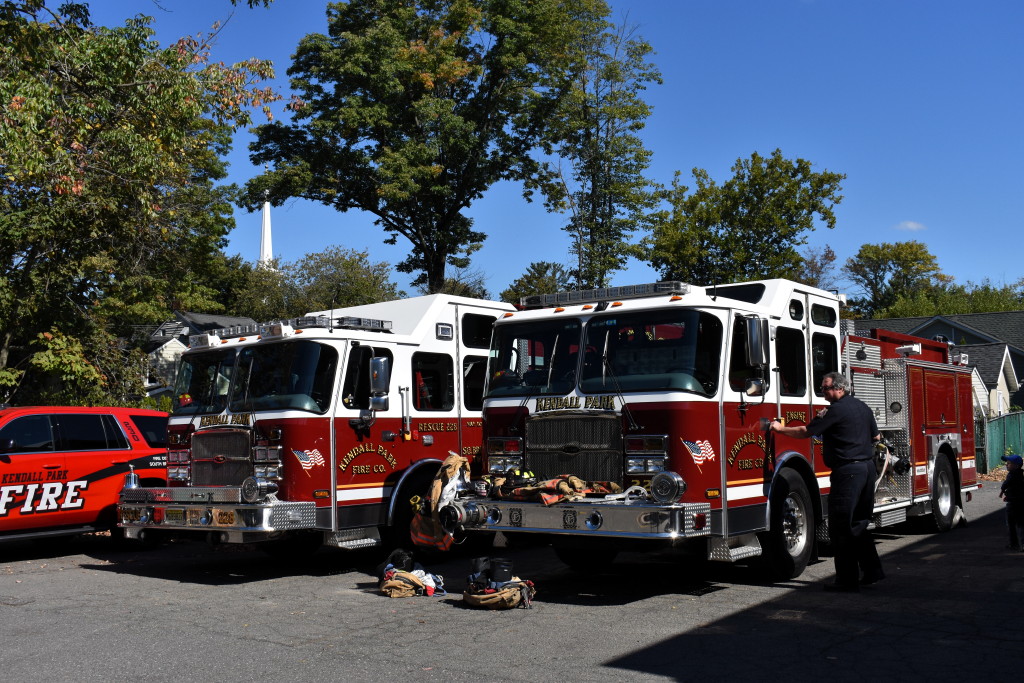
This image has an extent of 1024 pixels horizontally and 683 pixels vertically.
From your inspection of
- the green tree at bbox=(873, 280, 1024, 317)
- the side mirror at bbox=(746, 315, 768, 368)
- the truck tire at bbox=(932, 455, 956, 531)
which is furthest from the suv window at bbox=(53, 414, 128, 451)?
the green tree at bbox=(873, 280, 1024, 317)

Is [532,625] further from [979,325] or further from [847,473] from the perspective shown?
[979,325]

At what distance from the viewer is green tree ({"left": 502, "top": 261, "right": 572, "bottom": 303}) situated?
113 feet

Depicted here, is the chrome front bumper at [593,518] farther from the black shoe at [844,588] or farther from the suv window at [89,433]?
the suv window at [89,433]

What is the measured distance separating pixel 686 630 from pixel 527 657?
4.65ft

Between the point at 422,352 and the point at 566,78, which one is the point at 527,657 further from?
the point at 566,78

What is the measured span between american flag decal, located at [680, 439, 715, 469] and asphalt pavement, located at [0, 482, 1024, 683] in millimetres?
1229

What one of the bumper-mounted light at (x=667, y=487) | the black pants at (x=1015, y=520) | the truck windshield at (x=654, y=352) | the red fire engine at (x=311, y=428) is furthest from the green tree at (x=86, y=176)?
the black pants at (x=1015, y=520)

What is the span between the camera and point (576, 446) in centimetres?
872

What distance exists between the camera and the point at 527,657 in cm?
659

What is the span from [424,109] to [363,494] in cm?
1914

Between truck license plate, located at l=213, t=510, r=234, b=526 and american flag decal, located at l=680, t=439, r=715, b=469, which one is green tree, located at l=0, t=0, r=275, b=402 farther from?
american flag decal, located at l=680, t=439, r=715, b=469

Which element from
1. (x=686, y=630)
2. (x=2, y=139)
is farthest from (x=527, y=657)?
(x=2, y=139)

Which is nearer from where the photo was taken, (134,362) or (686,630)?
(686,630)

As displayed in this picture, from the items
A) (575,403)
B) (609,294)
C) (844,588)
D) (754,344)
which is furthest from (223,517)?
(844,588)
